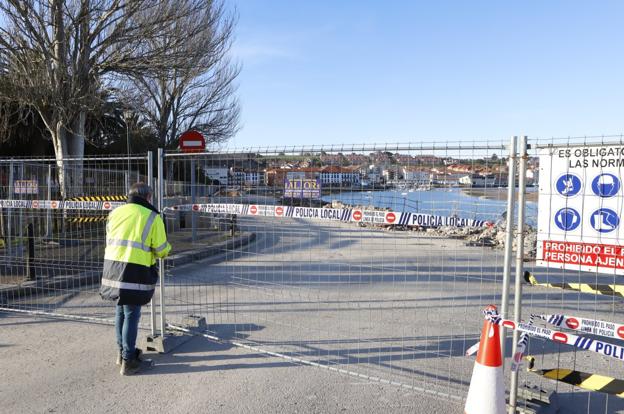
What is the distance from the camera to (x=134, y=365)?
4.61m

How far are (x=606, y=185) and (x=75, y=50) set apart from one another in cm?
1309

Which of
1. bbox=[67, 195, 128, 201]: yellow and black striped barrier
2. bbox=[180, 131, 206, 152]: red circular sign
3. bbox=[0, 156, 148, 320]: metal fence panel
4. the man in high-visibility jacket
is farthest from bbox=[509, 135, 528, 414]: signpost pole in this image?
bbox=[180, 131, 206, 152]: red circular sign

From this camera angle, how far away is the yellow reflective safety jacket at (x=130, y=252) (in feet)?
14.8

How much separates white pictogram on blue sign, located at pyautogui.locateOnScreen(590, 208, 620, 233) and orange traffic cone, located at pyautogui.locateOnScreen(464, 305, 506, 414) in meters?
1.06

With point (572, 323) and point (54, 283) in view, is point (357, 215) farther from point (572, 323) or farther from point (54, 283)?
point (54, 283)

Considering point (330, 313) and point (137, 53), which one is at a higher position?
point (137, 53)

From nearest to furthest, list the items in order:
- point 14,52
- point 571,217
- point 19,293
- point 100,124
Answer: point 571,217 → point 19,293 → point 14,52 → point 100,124

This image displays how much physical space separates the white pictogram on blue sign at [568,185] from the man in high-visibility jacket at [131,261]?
11.8 feet

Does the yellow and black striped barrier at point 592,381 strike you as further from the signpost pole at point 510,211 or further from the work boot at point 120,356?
the work boot at point 120,356

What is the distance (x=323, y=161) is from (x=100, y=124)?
20.1 meters

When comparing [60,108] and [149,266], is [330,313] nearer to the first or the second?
[149,266]

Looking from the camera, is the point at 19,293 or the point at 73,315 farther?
the point at 19,293

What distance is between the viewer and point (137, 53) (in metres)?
14.0

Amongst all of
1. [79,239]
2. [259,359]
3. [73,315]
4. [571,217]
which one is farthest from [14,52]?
[571,217]
